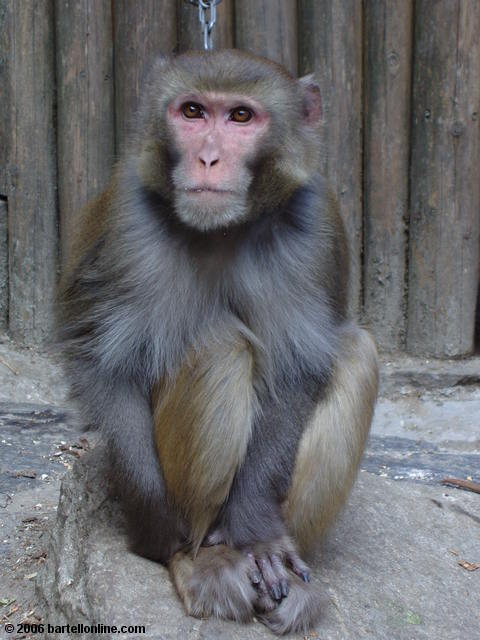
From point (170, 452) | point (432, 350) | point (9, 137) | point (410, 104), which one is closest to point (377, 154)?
point (410, 104)

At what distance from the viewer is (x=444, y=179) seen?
759 cm

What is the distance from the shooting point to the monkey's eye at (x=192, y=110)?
13.6 feet

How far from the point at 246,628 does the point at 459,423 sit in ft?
13.0

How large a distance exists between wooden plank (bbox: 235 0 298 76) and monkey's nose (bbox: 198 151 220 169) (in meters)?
3.63

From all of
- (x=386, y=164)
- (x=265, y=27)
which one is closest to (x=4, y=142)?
(x=265, y=27)

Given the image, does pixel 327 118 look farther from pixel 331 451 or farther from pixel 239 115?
pixel 331 451

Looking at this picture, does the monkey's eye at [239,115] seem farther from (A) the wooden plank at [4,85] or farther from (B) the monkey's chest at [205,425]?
(A) the wooden plank at [4,85]

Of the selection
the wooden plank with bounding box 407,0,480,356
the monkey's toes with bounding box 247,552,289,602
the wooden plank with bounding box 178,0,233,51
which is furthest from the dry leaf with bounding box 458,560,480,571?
the wooden plank with bounding box 178,0,233,51

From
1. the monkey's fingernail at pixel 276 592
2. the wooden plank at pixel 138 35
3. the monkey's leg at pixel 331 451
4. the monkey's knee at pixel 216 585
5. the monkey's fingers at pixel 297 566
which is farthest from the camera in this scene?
the wooden plank at pixel 138 35

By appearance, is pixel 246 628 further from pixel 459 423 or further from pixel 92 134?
pixel 92 134

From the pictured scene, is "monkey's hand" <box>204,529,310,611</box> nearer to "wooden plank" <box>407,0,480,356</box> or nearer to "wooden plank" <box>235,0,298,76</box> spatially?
"wooden plank" <box>407,0,480,356</box>

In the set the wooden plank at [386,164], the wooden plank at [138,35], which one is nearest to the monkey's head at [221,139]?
the wooden plank at [138,35]

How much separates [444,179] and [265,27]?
1.86m

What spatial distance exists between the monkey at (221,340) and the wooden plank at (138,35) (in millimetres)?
3094
